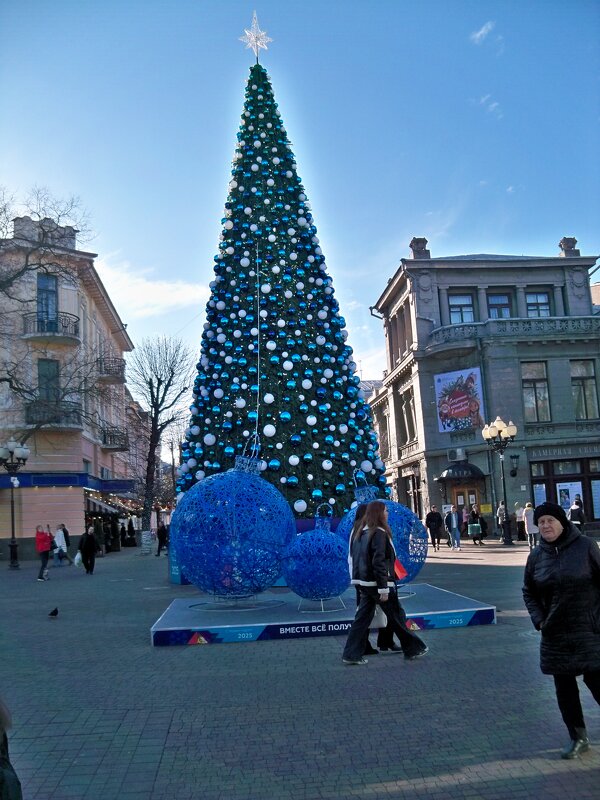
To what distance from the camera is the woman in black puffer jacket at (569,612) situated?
14.9 feet

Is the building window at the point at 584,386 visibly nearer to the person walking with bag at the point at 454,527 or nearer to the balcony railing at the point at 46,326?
the person walking with bag at the point at 454,527

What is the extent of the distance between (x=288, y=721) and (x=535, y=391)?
109 feet

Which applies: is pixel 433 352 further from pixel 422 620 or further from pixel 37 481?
pixel 422 620

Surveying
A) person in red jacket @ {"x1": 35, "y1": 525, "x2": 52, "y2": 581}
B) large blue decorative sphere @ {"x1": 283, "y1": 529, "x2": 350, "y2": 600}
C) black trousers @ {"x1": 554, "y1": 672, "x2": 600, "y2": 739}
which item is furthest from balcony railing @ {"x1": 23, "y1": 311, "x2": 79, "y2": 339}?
black trousers @ {"x1": 554, "y1": 672, "x2": 600, "y2": 739}

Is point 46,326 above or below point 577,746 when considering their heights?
above

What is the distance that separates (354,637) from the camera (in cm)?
753

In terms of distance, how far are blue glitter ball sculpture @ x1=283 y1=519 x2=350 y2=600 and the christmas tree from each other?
12.5 ft

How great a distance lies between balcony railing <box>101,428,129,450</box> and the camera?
147 ft

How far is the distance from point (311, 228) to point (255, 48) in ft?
15.9

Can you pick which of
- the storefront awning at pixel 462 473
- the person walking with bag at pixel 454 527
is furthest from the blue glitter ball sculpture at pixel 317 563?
the storefront awning at pixel 462 473

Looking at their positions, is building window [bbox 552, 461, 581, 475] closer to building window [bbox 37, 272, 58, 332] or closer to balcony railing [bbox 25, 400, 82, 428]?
balcony railing [bbox 25, 400, 82, 428]

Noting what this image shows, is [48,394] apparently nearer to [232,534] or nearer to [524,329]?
[524,329]

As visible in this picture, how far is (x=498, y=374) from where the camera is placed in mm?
35844

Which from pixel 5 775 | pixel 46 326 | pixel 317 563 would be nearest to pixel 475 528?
pixel 317 563
